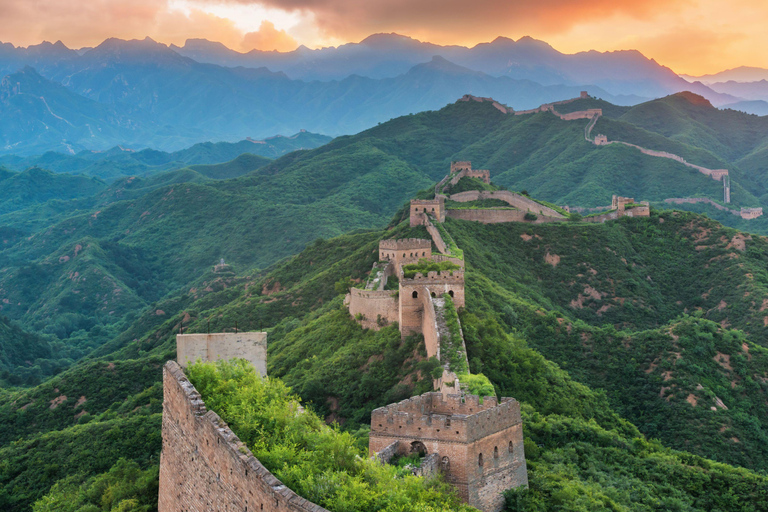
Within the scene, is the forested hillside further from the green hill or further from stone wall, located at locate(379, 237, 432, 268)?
stone wall, located at locate(379, 237, 432, 268)

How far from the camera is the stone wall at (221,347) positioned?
2227cm

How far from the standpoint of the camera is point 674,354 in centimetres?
5319

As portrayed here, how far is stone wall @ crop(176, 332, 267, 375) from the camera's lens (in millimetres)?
22266

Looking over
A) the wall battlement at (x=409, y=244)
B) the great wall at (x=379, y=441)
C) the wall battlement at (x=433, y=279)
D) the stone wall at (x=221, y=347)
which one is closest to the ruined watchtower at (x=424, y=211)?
the wall battlement at (x=409, y=244)

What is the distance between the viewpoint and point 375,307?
44.3 meters

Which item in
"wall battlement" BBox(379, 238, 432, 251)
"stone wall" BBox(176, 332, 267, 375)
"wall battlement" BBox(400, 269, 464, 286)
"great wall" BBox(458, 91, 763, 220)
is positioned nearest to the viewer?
"stone wall" BBox(176, 332, 267, 375)

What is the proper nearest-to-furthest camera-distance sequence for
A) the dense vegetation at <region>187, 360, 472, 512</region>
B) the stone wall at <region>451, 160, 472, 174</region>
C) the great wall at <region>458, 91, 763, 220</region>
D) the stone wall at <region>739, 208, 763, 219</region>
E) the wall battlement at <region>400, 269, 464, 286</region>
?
the dense vegetation at <region>187, 360, 472, 512</region> < the wall battlement at <region>400, 269, 464, 286</region> < the stone wall at <region>451, 160, 472, 174</region> < the stone wall at <region>739, 208, 763, 219</region> < the great wall at <region>458, 91, 763, 220</region>

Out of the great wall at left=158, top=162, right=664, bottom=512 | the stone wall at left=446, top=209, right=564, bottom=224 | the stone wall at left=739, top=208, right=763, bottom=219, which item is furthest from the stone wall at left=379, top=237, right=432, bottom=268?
the stone wall at left=739, top=208, right=763, bottom=219

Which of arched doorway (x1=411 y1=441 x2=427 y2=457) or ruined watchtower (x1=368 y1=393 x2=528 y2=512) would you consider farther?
arched doorway (x1=411 y1=441 x2=427 y2=457)

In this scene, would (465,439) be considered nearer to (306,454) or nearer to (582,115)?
(306,454)

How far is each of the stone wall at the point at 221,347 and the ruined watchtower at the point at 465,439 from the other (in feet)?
15.0

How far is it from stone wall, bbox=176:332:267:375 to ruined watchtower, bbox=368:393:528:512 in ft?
15.0

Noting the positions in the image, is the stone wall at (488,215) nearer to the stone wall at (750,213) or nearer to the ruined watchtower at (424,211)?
the ruined watchtower at (424,211)

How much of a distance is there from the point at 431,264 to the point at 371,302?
175 inches
